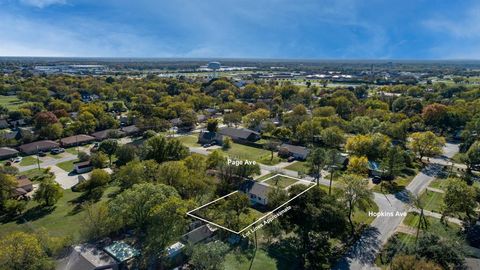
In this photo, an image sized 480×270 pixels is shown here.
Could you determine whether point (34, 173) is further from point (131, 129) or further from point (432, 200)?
point (432, 200)

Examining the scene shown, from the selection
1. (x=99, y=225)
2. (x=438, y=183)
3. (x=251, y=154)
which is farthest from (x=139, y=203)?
(x=438, y=183)

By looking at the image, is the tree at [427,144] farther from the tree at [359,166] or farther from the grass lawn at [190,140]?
the grass lawn at [190,140]

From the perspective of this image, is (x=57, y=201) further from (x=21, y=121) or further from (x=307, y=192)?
(x=21, y=121)

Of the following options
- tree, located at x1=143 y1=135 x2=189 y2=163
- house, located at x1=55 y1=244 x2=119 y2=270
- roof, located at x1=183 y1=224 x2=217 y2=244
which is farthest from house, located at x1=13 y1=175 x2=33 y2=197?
roof, located at x1=183 y1=224 x2=217 y2=244

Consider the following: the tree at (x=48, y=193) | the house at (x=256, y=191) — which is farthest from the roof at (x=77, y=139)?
the house at (x=256, y=191)

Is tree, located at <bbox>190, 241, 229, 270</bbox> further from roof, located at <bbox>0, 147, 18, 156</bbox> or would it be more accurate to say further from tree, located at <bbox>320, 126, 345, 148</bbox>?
→ roof, located at <bbox>0, 147, 18, 156</bbox>

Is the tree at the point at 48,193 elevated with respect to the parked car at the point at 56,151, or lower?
elevated

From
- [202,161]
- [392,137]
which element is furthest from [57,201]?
[392,137]
